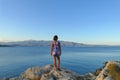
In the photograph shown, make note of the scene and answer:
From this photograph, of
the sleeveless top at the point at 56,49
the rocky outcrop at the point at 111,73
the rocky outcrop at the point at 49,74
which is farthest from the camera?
the sleeveless top at the point at 56,49

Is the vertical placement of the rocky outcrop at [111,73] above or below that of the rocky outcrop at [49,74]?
above

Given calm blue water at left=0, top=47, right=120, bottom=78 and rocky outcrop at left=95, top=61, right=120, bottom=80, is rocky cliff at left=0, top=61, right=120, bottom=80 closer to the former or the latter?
rocky outcrop at left=95, top=61, right=120, bottom=80

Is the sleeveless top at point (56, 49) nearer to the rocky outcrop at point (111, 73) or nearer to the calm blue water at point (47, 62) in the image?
the rocky outcrop at point (111, 73)

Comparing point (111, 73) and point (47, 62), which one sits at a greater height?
point (111, 73)

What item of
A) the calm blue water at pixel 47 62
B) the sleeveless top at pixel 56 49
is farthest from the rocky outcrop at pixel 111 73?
the calm blue water at pixel 47 62

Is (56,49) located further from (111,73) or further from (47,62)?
(47,62)

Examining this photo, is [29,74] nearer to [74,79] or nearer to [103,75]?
[74,79]

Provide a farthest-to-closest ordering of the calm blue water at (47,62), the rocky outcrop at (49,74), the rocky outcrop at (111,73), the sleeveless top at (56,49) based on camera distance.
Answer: the calm blue water at (47,62) < the sleeveless top at (56,49) < the rocky outcrop at (49,74) < the rocky outcrop at (111,73)

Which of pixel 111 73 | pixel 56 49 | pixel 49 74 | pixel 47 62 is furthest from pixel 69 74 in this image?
pixel 47 62

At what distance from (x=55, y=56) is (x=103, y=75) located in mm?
5468

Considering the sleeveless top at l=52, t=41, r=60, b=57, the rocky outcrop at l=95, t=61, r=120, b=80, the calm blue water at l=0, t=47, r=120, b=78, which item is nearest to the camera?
the rocky outcrop at l=95, t=61, r=120, b=80

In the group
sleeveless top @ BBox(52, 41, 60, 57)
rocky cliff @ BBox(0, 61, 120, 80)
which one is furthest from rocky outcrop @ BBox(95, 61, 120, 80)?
sleeveless top @ BBox(52, 41, 60, 57)

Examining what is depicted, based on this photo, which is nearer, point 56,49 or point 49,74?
point 49,74

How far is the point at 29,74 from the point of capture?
17609 millimetres
